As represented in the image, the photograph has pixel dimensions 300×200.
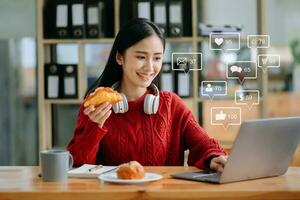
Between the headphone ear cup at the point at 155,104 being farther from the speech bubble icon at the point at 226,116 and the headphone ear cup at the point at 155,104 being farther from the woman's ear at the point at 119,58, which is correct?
the speech bubble icon at the point at 226,116

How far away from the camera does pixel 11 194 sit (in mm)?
1438

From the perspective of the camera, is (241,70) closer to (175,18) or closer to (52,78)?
(175,18)

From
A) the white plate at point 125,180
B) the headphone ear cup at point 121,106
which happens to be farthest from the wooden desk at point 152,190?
the headphone ear cup at point 121,106

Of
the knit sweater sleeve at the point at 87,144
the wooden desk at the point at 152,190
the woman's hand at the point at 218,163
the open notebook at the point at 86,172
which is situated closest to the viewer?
the wooden desk at the point at 152,190

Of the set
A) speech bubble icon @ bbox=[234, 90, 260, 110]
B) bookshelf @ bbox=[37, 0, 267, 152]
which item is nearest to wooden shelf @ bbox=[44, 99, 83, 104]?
bookshelf @ bbox=[37, 0, 267, 152]

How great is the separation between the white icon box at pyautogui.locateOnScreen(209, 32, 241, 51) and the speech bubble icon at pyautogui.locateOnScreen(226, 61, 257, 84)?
12 cm

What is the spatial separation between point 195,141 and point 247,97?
1.99 m

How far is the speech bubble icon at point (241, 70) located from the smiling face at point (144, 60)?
6.36ft

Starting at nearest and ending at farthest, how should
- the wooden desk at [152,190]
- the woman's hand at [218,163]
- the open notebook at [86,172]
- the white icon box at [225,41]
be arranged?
the wooden desk at [152,190]
the open notebook at [86,172]
the woman's hand at [218,163]
the white icon box at [225,41]

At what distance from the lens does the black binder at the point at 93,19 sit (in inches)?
151

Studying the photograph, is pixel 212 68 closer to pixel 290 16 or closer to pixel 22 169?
pixel 290 16

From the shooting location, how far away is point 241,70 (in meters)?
4.04

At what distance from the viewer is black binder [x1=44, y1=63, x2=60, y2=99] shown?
12.7 feet

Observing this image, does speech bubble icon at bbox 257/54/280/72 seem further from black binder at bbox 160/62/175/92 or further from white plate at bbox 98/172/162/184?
white plate at bbox 98/172/162/184
